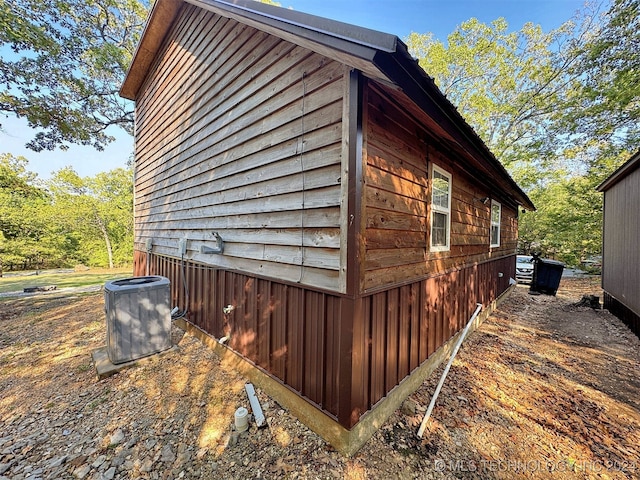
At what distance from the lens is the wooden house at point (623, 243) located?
488 centimetres

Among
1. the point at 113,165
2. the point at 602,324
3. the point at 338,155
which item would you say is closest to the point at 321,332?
the point at 338,155

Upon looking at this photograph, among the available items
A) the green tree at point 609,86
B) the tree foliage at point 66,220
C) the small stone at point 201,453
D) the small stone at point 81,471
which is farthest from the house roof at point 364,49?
the tree foliage at point 66,220

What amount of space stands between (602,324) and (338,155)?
731 centimetres

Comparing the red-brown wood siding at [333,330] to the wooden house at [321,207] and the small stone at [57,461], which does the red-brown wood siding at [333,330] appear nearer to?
the wooden house at [321,207]

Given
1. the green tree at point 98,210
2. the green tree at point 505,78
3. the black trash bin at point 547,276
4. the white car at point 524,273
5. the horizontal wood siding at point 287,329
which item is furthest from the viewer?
the green tree at point 98,210

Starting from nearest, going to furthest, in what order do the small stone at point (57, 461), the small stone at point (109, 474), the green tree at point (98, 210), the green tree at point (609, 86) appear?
1. the small stone at point (109, 474)
2. the small stone at point (57, 461)
3. the green tree at point (609, 86)
4. the green tree at point (98, 210)

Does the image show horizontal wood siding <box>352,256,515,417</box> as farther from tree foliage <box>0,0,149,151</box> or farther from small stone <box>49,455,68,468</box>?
tree foliage <box>0,0,149,151</box>

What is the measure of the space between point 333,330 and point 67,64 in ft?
41.2

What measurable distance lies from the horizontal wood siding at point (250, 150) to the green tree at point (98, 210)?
22.0 meters

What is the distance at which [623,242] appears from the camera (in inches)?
220

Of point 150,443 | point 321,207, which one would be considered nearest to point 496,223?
point 321,207

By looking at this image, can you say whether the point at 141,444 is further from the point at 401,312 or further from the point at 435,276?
the point at 435,276

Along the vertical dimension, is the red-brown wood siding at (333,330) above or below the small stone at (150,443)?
above

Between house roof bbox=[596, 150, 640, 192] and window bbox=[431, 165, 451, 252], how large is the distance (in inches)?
152
